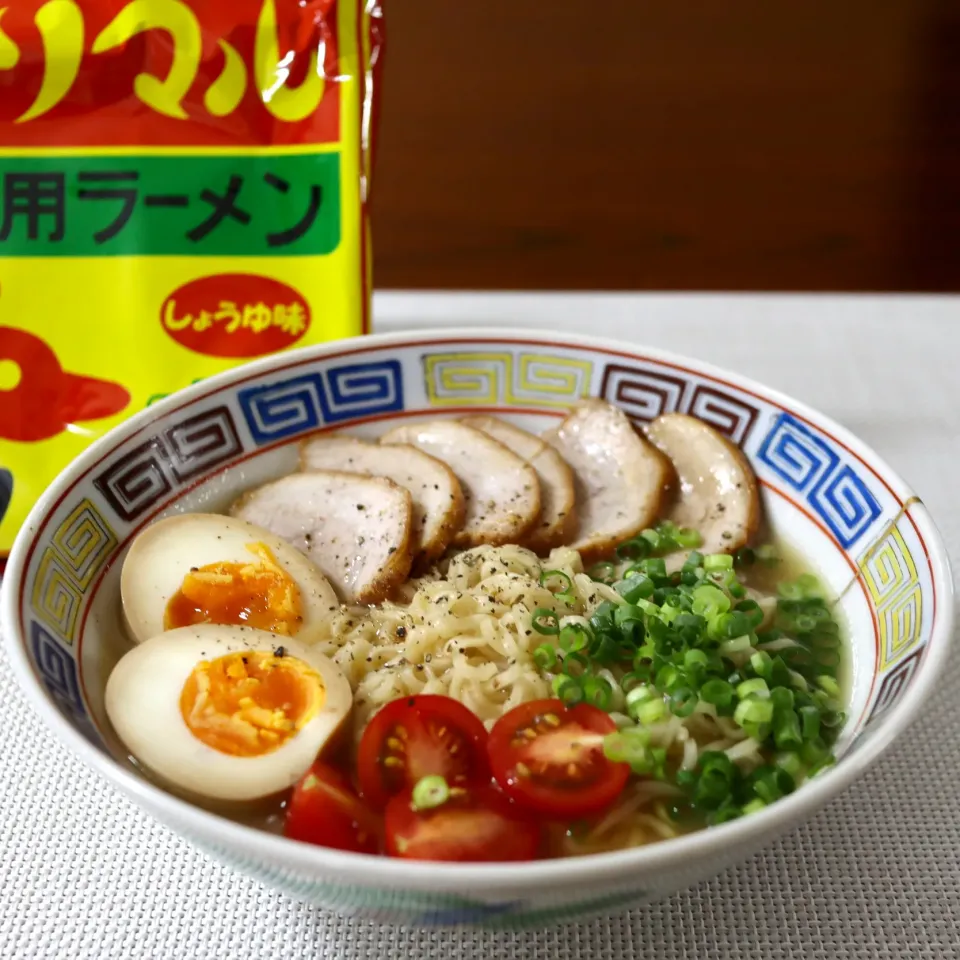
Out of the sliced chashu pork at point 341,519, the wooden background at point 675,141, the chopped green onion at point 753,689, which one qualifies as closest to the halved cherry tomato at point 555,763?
the chopped green onion at point 753,689

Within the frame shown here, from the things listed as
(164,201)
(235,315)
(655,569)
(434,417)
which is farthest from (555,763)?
(164,201)

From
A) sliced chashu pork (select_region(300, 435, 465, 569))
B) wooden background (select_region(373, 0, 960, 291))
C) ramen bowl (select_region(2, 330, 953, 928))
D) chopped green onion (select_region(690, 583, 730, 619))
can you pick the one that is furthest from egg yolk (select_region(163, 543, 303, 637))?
wooden background (select_region(373, 0, 960, 291))

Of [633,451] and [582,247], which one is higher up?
[633,451]

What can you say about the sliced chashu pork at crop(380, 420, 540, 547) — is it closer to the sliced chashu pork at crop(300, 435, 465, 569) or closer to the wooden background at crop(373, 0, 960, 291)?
the sliced chashu pork at crop(300, 435, 465, 569)

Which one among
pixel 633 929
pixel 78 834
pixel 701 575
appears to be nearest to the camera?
pixel 633 929

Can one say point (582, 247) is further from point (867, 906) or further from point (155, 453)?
point (867, 906)

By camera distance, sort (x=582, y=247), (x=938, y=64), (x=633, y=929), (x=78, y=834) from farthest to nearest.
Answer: (x=938, y=64) → (x=582, y=247) → (x=78, y=834) → (x=633, y=929)

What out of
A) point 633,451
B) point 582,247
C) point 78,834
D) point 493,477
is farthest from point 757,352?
point 582,247

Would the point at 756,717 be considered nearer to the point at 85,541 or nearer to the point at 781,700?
the point at 781,700
